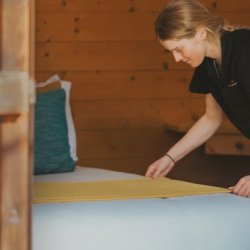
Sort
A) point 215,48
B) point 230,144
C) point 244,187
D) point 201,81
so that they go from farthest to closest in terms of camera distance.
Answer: point 230,144 < point 201,81 < point 215,48 < point 244,187

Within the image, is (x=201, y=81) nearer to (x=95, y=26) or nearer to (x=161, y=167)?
(x=161, y=167)

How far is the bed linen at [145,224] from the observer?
1.62 m

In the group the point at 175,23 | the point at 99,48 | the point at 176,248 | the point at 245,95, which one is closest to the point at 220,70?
the point at 245,95

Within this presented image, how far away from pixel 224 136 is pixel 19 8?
2096 millimetres

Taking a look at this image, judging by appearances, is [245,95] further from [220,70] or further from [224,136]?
[224,136]

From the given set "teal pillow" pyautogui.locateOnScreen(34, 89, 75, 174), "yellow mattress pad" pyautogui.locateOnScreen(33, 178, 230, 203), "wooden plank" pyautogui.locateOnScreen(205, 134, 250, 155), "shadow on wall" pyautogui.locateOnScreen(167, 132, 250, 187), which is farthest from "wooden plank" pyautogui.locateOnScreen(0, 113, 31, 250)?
"shadow on wall" pyautogui.locateOnScreen(167, 132, 250, 187)

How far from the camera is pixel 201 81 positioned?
222cm

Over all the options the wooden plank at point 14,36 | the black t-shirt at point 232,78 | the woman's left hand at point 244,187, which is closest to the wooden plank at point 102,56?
the black t-shirt at point 232,78

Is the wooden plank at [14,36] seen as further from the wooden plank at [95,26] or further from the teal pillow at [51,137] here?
the wooden plank at [95,26]

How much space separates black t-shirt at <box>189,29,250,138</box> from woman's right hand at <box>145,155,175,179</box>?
0.24 meters

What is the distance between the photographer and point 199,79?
223cm

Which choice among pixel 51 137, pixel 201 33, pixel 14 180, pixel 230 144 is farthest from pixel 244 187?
pixel 230 144

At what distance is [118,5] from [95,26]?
0.16m

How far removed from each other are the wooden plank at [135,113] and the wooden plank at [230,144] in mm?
279
